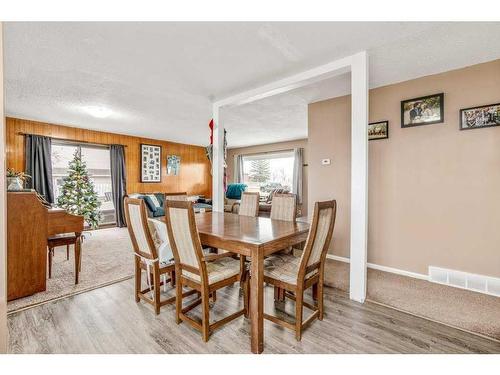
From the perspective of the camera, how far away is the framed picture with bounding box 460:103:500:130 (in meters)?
2.50

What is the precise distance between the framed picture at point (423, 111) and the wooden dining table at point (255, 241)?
198cm

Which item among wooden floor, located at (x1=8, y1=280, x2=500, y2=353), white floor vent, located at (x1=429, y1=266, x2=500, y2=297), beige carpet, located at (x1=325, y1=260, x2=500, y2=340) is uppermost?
white floor vent, located at (x1=429, y1=266, x2=500, y2=297)

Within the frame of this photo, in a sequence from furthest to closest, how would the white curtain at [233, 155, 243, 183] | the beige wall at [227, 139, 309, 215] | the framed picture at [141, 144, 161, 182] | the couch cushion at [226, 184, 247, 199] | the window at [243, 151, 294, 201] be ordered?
the white curtain at [233, 155, 243, 183], the window at [243, 151, 294, 201], the couch cushion at [226, 184, 247, 199], the beige wall at [227, 139, 309, 215], the framed picture at [141, 144, 161, 182]

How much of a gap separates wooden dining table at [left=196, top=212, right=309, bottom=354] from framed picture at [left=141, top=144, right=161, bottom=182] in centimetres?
509

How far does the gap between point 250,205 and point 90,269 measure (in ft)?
7.21

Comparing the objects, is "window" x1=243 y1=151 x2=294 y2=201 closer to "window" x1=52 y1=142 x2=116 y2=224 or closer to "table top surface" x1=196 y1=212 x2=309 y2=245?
"window" x1=52 y1=142 x2=116 y2=224

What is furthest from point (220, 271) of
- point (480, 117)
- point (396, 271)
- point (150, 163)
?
point (150, 163)

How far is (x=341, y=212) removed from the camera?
12.0 ft

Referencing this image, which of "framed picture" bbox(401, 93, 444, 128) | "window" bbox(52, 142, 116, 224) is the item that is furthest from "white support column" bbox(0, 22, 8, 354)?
"window" bbox(52, 142, 116, 224)

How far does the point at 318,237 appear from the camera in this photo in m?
1.81

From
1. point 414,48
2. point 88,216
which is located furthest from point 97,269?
point 414,48

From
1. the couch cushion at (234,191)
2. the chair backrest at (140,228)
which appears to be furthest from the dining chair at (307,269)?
the couch cushion at (234,191)

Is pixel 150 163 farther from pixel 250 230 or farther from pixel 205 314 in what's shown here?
pixel 205 314

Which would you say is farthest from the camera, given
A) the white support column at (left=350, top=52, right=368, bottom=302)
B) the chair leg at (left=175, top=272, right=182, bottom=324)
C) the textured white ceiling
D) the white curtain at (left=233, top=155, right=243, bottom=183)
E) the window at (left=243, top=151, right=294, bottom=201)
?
the white curtain at (left=233, top=155, right=243, bottom=183)
